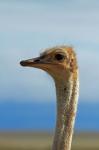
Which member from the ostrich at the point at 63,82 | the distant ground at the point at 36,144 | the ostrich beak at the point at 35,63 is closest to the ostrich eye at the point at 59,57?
the ostrich at the point at 63,82

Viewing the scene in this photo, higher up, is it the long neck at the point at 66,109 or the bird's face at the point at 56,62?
the bird's face at the point at 56,62

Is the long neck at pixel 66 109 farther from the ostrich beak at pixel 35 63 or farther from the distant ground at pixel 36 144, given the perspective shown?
the distant ground at pixel 36 144

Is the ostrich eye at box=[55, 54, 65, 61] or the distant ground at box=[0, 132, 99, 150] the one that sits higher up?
the distant ground at box=[0, 132, 99, 150]

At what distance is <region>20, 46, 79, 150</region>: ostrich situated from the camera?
895 cm

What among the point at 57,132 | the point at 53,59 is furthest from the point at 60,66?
the point at 57,132

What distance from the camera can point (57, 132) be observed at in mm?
9039

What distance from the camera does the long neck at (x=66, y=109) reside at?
9008mm

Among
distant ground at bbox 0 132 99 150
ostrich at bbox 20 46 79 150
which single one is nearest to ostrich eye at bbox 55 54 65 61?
ostrich at bbox 20 46 79 150

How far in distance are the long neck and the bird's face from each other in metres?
0.12

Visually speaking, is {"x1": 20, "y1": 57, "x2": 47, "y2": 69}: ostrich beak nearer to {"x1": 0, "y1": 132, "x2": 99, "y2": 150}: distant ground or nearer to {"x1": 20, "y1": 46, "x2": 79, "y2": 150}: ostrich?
{"x1": 20, "y1": 46, "x2": 79, "y2": 150}: ostrich

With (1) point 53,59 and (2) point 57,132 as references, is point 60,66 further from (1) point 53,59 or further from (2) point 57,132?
(2) point 57,132

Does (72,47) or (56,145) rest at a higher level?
(72,47)

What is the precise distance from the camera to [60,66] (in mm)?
8961

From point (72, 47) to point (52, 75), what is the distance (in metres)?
0.47
